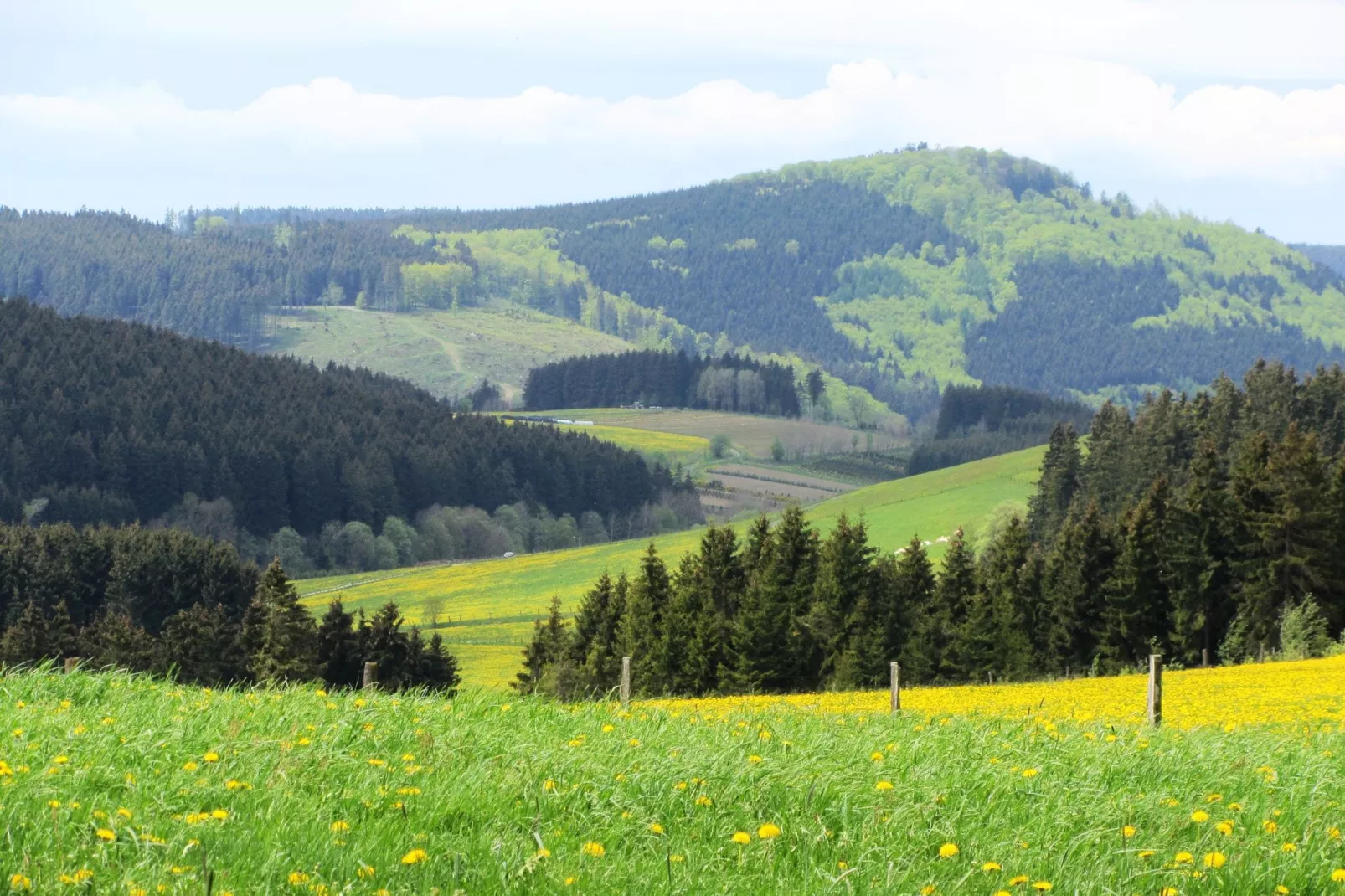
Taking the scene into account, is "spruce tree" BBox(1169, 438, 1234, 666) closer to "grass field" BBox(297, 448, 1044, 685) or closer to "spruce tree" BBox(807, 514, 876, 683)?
"spruce tree" BBox(807, 514, 876, 683)

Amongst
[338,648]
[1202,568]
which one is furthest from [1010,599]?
[338,648]

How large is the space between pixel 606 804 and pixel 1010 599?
68387 millimetres

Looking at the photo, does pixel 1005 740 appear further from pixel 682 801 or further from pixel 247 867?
pixel 247 867

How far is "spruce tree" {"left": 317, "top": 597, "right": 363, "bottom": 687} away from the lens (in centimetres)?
7994

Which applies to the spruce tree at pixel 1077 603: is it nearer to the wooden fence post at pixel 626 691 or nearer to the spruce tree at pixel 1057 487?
the spruce tree at pixel 1057 487

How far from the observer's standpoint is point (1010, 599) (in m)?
75.2

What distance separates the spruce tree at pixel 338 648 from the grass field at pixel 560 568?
93.3ft

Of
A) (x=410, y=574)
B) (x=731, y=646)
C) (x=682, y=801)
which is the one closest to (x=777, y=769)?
(x=682, y=801)

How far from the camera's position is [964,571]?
80.9 meters

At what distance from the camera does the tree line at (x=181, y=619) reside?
7219cm

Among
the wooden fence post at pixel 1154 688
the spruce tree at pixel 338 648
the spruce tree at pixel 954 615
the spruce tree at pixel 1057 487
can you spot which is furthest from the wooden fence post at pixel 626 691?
the spruce tree at pixel 1057 487

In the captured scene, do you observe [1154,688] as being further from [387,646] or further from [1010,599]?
[387,646]

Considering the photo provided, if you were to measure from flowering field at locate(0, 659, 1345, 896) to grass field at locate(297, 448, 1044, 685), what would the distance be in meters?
100

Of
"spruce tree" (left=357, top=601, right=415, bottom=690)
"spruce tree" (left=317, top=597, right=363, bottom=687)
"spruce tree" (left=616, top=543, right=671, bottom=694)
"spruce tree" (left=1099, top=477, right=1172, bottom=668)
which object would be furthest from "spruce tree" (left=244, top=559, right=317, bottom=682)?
"spruce tree" (left=1099, top=477, right=1172, bottom=668)
